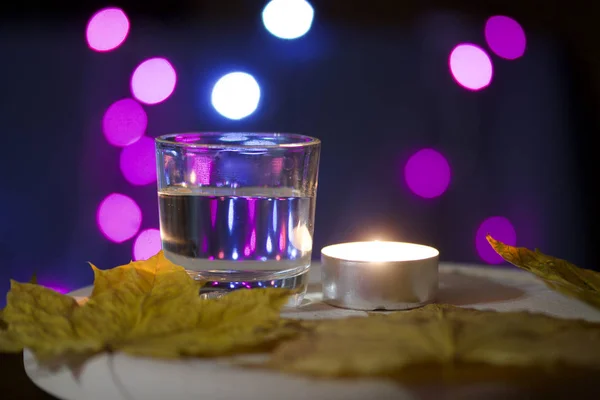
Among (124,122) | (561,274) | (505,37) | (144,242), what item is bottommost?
(144,242)

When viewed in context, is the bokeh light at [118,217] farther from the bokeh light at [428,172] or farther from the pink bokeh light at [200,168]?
the pink bokeh light at [200,168]

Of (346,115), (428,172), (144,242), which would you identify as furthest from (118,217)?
(428,172)

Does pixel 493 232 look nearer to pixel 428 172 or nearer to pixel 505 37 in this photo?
pixel 428 172

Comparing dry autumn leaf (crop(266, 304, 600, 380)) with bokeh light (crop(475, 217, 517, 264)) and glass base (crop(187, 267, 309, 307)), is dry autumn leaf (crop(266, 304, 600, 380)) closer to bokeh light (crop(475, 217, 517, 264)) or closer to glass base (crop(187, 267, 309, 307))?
glass base (crop(187, 267, 309, 307))

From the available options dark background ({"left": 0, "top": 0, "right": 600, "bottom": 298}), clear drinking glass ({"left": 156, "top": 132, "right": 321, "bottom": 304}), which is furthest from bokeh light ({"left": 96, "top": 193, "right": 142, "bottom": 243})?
clear drinking glass ({"left": 156, "top": 132, "right": 321, "bottom": 304})

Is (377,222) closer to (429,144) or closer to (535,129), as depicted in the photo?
(429,144)

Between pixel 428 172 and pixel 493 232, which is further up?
pixel 428 172
